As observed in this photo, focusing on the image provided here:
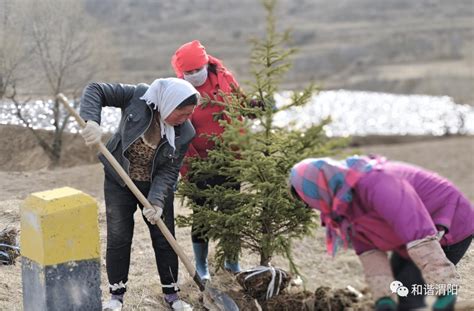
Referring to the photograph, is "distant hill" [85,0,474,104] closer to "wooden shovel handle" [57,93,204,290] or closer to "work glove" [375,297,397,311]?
"wooden shovel handle" [57,93,204,290]

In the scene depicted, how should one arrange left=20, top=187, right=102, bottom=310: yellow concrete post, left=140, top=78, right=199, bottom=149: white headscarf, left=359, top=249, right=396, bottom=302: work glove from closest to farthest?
left=359, top=249, right=396, bottom=302: work glove < left=20, top=187, right=102, bottom=310: yellow concrete post < left=140, top=78, right=199, bottom=149: white headscarf

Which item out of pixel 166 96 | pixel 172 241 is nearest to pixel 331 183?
pixel 166 96

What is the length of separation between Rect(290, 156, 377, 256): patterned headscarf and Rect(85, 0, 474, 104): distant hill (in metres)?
19.2

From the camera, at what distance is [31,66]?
965 centimetres

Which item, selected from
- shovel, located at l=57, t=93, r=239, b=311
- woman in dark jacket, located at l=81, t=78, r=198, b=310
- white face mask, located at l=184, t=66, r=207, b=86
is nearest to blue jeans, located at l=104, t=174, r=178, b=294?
woman in dark jacket, located at l=81, t=78, r=198, b=310

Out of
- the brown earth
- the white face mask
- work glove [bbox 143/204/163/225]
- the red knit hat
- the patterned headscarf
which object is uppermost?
the red knit hat

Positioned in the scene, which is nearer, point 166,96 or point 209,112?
point 166,96

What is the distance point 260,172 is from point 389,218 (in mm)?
1603

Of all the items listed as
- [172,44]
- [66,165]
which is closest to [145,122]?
[66,165]

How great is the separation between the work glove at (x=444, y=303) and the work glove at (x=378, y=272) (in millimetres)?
242

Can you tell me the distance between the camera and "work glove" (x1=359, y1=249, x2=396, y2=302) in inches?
168

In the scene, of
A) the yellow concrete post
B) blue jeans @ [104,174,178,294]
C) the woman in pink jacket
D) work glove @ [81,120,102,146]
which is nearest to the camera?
the woman in pink jacket

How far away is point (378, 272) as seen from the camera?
14.0ft

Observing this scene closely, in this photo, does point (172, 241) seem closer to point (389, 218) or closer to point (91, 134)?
point (91, 134)
